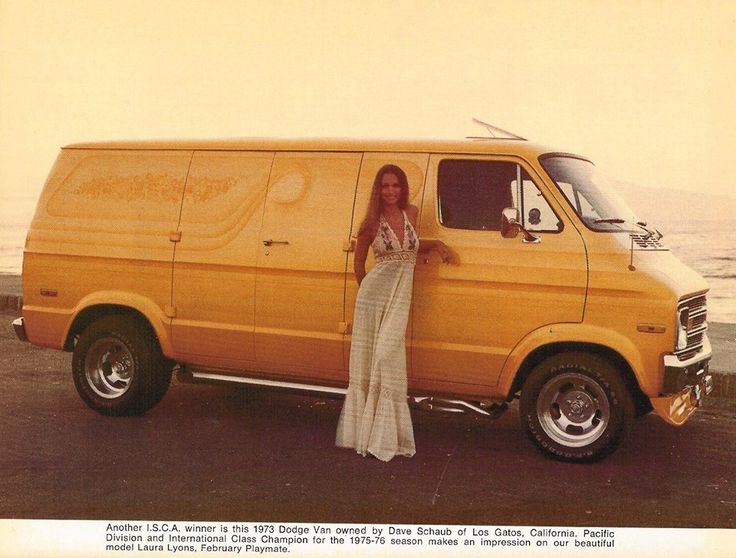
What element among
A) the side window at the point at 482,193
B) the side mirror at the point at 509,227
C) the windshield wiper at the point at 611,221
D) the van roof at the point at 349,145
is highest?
the van roof at the point at 349,145

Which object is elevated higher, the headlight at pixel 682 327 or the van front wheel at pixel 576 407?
the headlight at pixel 682 327

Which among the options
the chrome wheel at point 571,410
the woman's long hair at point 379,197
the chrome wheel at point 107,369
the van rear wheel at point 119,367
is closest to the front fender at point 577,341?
the chrome wheel at point 571,410

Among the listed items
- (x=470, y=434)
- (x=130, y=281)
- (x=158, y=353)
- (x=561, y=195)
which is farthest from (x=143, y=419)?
(x=561, y=195)

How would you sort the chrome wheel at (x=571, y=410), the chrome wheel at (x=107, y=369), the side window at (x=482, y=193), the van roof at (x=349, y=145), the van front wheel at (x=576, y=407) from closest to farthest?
1. the van front wheel at (x=576, y=407)
2. the chrome wheel at (x=571, y=410)
3. the side window at (x=482, y=193)
4. the van roof at (x=349, y=145)
5. the chrome wheel at (x=107, y=369)

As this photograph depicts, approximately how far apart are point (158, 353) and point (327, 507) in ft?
8.73

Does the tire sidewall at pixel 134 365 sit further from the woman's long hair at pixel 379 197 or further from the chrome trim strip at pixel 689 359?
the chrome trim strip at pixel 689 359

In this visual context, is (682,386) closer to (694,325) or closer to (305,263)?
(694,325)

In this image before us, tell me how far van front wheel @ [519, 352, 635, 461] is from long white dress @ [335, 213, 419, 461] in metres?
0.87

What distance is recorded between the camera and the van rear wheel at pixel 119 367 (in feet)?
27.8

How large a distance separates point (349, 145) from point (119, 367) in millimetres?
2672

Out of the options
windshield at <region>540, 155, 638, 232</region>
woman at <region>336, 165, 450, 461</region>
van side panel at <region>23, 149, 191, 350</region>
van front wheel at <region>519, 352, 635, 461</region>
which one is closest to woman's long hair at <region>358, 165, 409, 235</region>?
woman at <region>336, 165, 450, 461</region>

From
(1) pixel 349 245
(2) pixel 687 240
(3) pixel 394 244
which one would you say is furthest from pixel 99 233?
(2) pixel 687 240

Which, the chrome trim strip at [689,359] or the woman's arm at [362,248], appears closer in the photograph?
the chrome trim strip at [689,359]

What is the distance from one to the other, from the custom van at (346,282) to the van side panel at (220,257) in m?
0.01
